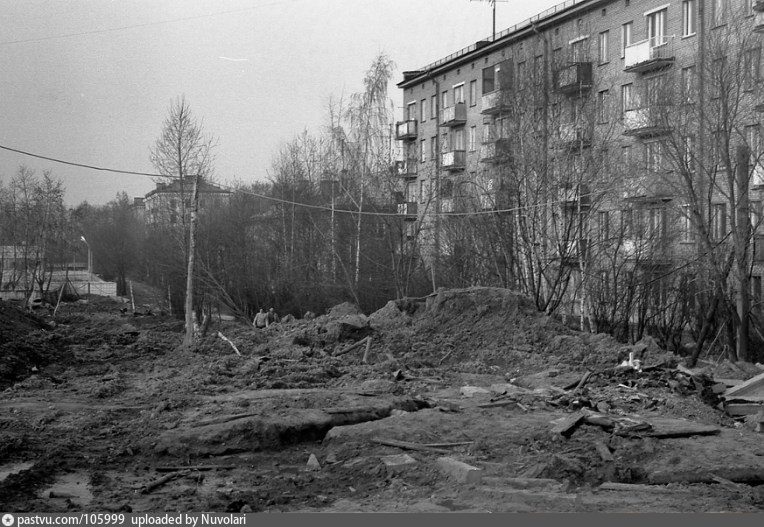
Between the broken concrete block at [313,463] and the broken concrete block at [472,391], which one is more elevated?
the broken concrete block at [472,391]

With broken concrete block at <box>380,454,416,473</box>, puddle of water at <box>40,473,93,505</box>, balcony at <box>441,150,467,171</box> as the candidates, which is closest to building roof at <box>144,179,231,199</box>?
balcony at <box>441,150,467,171</box>

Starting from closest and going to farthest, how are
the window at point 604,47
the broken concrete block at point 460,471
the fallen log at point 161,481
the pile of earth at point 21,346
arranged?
the broken concrete block at point 460,471 → the fallen log at point 161,481 → the pile of earth at point 21,346 → the window at point 604,47

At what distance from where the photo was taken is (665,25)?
30.9 m

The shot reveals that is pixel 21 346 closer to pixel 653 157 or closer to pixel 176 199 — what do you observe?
pixel 176 199

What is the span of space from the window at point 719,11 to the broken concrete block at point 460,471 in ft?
73.0

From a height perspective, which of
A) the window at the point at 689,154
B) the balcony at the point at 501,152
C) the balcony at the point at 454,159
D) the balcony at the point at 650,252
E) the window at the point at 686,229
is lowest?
the balcony at the point at 650,252

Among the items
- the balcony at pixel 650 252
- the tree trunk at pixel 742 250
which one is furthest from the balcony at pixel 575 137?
the tree trunk at pixel 742 250

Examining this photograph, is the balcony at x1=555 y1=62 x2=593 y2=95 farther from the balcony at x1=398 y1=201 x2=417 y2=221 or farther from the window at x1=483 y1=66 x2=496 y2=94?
the window at x1=483 y1=66 x2=496 y2=94

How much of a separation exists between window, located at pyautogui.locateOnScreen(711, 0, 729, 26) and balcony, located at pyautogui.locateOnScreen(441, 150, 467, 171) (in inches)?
596

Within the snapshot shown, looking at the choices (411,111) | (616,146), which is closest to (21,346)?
(616,146)

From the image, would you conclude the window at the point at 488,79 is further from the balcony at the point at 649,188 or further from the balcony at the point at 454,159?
the balcony at the point at 649,188

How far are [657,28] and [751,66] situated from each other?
27.0 feet

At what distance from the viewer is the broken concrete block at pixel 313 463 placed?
980 cm

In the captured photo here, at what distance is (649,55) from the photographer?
3086cm
